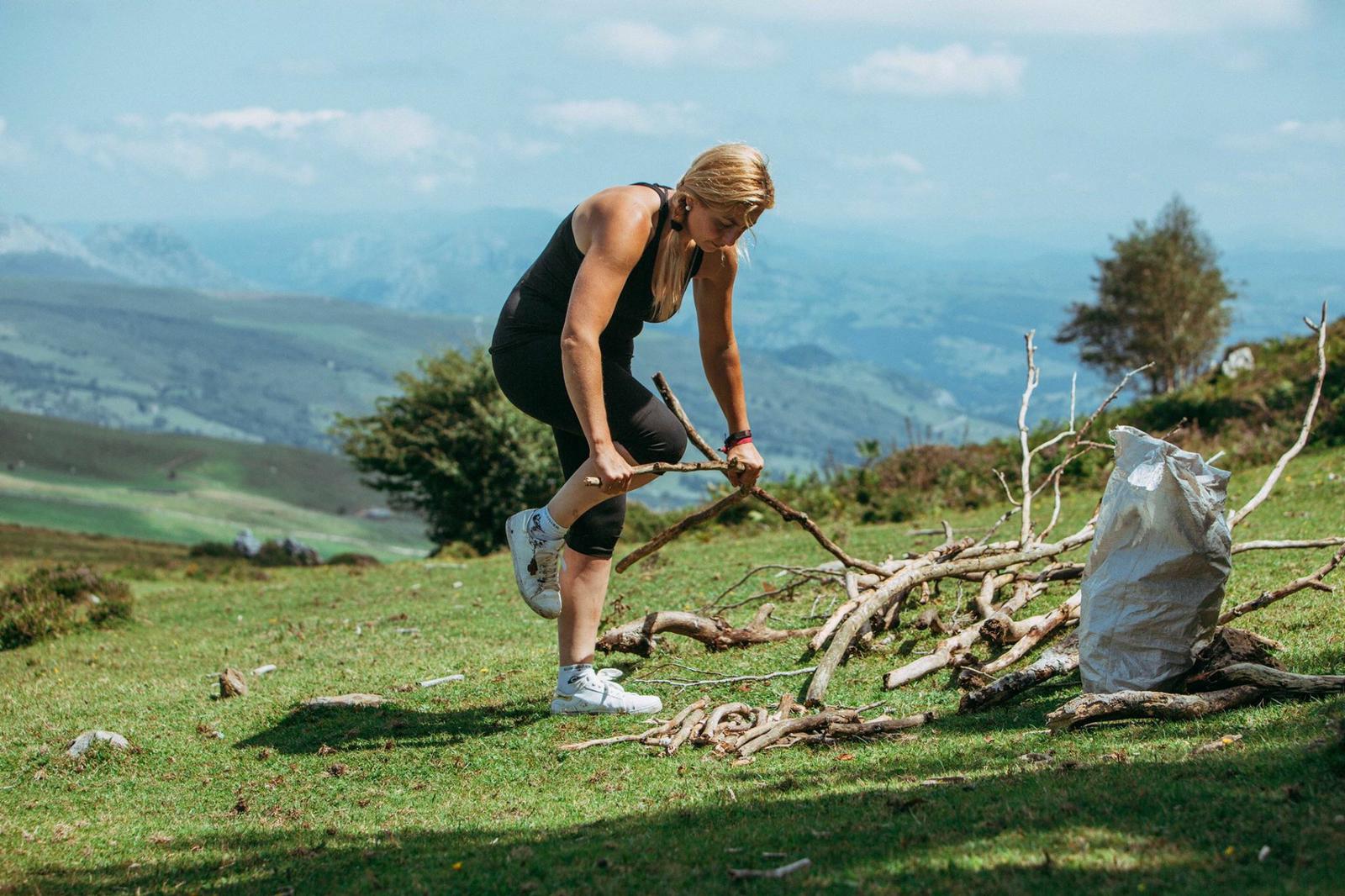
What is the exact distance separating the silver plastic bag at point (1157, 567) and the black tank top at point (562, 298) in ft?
6.54

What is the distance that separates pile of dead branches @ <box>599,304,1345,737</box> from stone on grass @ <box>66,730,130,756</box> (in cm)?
245

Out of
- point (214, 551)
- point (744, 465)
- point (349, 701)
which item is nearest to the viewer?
point (744, 465)

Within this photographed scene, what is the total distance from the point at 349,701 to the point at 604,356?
2.35m

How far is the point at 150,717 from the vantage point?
6.28m

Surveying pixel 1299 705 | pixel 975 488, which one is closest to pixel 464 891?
pixel 1299 705

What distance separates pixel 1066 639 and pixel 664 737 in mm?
1868

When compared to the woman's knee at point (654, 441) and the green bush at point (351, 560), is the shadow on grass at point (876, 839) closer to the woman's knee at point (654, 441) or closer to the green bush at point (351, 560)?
the woman's knee at point (654, 441)

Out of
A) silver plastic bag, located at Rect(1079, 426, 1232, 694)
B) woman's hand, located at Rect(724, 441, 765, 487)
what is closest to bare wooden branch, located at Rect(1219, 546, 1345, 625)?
silver plastic bag, located at Rect(1079, 426, 1232, 694)

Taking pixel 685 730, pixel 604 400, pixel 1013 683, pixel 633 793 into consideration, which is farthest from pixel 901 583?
pixel 633 793

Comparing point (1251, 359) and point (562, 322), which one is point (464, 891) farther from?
point (1251, 359)

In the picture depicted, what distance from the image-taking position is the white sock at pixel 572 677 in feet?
17.4

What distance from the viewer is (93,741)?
219 inches

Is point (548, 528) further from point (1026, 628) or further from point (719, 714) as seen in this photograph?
point (1026, 628)

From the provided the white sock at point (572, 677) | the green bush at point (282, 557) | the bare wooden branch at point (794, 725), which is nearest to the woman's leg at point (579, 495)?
the white sock at point (572, 677)
